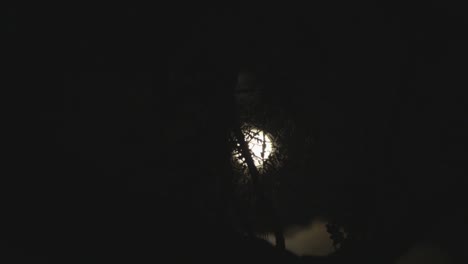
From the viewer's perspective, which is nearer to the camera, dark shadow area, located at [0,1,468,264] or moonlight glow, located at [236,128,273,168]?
dark shadow area, located at [0,1,468,264]

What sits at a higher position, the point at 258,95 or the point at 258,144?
the point at 258,95

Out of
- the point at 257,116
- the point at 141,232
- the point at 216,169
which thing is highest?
the point at 257,116

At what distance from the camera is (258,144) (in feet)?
10.6

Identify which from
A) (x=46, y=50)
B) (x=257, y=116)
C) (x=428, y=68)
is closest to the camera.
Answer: (x=46, y=50)

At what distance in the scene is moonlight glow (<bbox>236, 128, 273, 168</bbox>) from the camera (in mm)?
3225

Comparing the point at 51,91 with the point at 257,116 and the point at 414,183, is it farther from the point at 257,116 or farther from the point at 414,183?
the point at 414,183

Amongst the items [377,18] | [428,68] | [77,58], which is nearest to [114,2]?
[77,58]

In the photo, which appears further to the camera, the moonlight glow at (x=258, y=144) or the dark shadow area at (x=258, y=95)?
the moonlight glow at (x=258, y=144)

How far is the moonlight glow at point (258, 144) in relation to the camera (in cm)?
322

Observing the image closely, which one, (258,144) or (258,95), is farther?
(258,95)

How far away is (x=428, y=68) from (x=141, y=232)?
2.33 m

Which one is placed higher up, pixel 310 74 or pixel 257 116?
pixel 310 74

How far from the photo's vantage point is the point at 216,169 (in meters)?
3.23

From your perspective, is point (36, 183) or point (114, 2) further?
point (114, 2)
